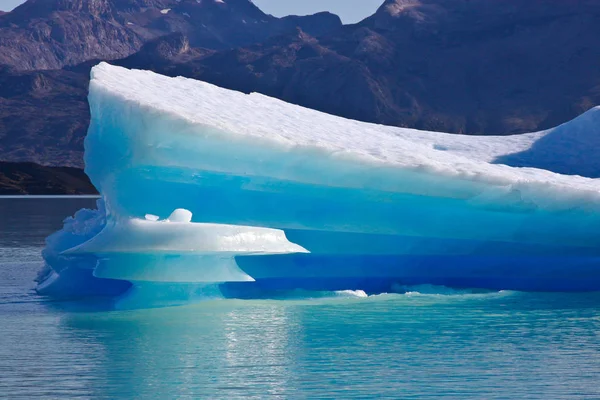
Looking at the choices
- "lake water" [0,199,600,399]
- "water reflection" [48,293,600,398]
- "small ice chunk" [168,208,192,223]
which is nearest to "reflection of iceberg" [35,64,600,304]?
"small ice chunk" [168,208,192,223]

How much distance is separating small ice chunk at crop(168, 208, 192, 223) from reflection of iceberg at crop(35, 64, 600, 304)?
0.25 meters

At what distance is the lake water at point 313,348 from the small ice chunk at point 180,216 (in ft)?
4.72

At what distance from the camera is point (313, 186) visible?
53.9 ft

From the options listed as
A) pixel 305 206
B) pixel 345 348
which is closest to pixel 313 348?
pixel 345 348

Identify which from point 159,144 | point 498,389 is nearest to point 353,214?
point 159,144

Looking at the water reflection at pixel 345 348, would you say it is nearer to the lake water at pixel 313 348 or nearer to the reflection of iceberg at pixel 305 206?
the lake water at pixel 313 348

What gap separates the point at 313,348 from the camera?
41.4ft

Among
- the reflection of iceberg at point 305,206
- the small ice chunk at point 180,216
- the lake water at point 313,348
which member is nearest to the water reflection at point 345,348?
the lake water at point 313,348

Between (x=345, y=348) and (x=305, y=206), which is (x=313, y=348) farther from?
(x=305, y=206)

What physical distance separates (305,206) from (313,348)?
4456 mm

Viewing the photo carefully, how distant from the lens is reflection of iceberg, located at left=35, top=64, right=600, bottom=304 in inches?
614

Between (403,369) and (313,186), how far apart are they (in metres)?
5.59

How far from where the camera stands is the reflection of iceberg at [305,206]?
15586 mm

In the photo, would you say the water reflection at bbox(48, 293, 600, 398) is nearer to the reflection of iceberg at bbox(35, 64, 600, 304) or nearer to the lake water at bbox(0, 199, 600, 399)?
the lake water at bbox(0, 199, 600, 399)
